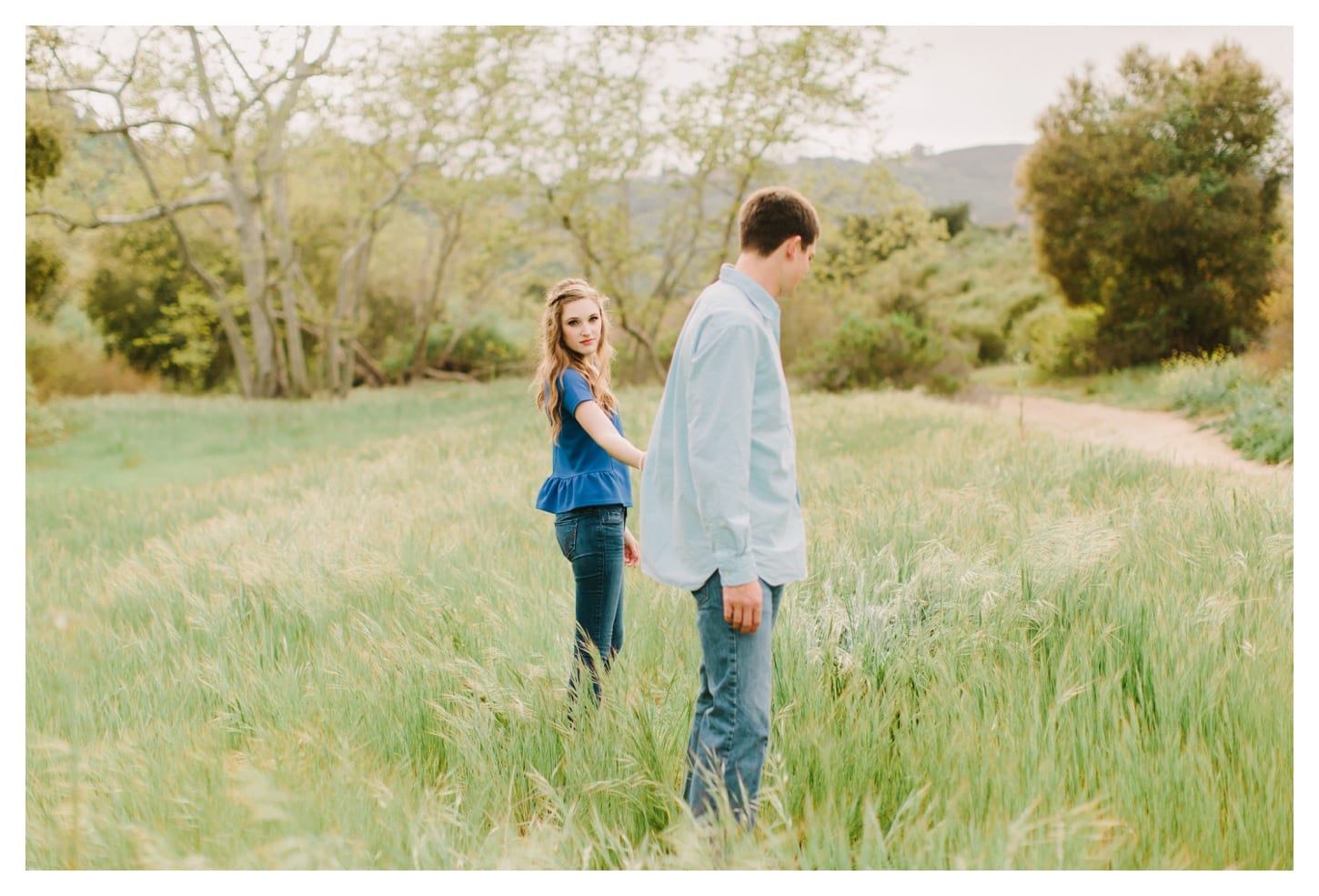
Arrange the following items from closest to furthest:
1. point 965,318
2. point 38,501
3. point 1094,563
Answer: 1. point 1094,563
2. point 38,501
3. point 965,318

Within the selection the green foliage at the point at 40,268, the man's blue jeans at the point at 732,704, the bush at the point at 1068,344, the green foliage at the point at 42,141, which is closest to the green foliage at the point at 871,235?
the bush at the point at 1068,344

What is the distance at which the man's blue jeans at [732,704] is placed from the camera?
6.48 feet

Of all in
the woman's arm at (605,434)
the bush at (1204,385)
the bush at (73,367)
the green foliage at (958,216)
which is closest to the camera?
the woman's arm at (605,434)

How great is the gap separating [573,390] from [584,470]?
26cm

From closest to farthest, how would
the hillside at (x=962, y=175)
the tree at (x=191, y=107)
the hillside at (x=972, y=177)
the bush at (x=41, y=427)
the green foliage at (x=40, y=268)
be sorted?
the tree at (x=191, y=107), the bush at (x=41, y=427), the green foliage at (x=40, y=268), the hillside at (x=962, y=175), the hillside at (x=972, y=177)

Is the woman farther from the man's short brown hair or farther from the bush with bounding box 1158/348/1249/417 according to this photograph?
the bush with bounding box 1158/348/1249/417

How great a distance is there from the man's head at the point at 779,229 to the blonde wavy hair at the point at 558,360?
79cm

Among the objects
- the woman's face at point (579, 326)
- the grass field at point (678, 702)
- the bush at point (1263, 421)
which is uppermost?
the woman's face at point (579, 326)

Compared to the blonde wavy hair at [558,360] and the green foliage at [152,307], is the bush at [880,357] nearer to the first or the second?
the blonde wavy hair at [558,360]

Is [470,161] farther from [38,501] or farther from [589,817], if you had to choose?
[589,817]

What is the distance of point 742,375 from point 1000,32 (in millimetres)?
3492

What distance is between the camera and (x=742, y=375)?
1906 mm
